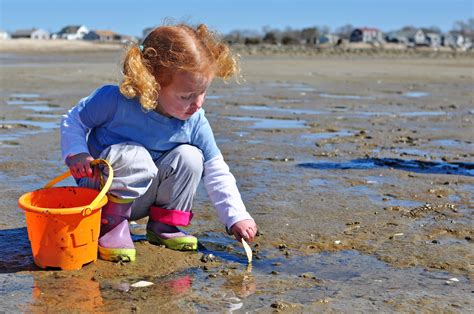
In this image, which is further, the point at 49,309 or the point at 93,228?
the point at 93,228

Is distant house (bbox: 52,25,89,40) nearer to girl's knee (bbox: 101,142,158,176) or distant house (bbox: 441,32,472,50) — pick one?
distant house (bbox: 441,32,472,50)

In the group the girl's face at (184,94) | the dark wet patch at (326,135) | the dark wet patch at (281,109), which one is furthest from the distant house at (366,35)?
the girl's face at (184,94)

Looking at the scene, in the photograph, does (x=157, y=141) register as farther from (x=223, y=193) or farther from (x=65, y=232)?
(x=65, y=232)

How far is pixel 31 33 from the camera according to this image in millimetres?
106125

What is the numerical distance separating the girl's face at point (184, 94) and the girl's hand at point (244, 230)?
22.2 inches

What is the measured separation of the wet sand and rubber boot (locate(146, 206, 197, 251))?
7cm

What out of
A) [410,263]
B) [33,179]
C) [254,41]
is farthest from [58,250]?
[254,41]

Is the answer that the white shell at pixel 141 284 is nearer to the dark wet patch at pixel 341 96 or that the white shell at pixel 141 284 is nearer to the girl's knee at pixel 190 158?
the girl's knee at pixel 190 158

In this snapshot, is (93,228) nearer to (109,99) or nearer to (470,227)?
(109,99)

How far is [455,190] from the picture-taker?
5.05m

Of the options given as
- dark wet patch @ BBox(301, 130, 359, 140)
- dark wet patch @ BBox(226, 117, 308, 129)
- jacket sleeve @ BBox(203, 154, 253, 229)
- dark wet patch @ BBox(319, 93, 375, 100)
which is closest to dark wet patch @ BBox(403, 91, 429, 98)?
dark wet patch @ BBox(319, 93, 375, 100)

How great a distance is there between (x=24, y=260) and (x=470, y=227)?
239 centimetres

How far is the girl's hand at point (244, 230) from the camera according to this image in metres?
3.30

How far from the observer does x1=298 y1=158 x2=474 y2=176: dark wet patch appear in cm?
584
